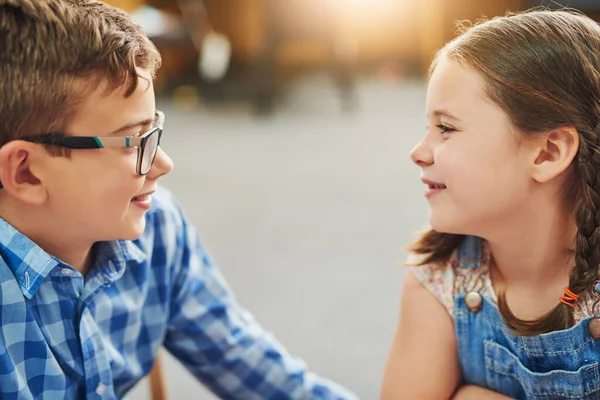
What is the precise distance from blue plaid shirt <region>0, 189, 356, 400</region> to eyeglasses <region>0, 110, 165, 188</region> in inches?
5.2

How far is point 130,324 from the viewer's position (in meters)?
1.11

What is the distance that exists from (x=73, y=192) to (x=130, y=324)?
0.85 feet

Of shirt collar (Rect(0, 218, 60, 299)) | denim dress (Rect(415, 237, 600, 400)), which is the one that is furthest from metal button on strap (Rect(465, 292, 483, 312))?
shirt collar (Rect(0, 218, 60, 299))

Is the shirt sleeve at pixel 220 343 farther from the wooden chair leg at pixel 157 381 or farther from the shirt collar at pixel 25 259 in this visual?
the shirt collar at pixel 25 259

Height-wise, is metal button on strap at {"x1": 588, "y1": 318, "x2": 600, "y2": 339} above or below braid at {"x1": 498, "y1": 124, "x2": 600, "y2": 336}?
below

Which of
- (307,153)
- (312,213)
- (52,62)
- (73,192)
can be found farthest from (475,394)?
(307,153)

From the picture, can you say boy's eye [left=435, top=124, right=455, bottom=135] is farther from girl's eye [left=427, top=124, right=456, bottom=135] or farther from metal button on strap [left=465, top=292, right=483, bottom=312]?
metal button on strap [left=465, top=292, right=483, bottom=312]

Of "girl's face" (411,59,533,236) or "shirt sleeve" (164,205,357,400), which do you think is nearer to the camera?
"girl's face" (411,59,533,236)

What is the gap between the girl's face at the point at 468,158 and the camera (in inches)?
37.6

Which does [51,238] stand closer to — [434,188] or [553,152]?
[434,188]

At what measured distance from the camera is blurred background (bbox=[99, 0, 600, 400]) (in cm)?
196

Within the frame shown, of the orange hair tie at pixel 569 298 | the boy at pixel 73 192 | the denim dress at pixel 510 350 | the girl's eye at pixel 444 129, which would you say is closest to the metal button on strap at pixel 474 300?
the denim dress at pixel 510 350

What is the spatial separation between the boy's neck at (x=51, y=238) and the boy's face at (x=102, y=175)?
0.05ft

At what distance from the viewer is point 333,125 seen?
12.8 feet
